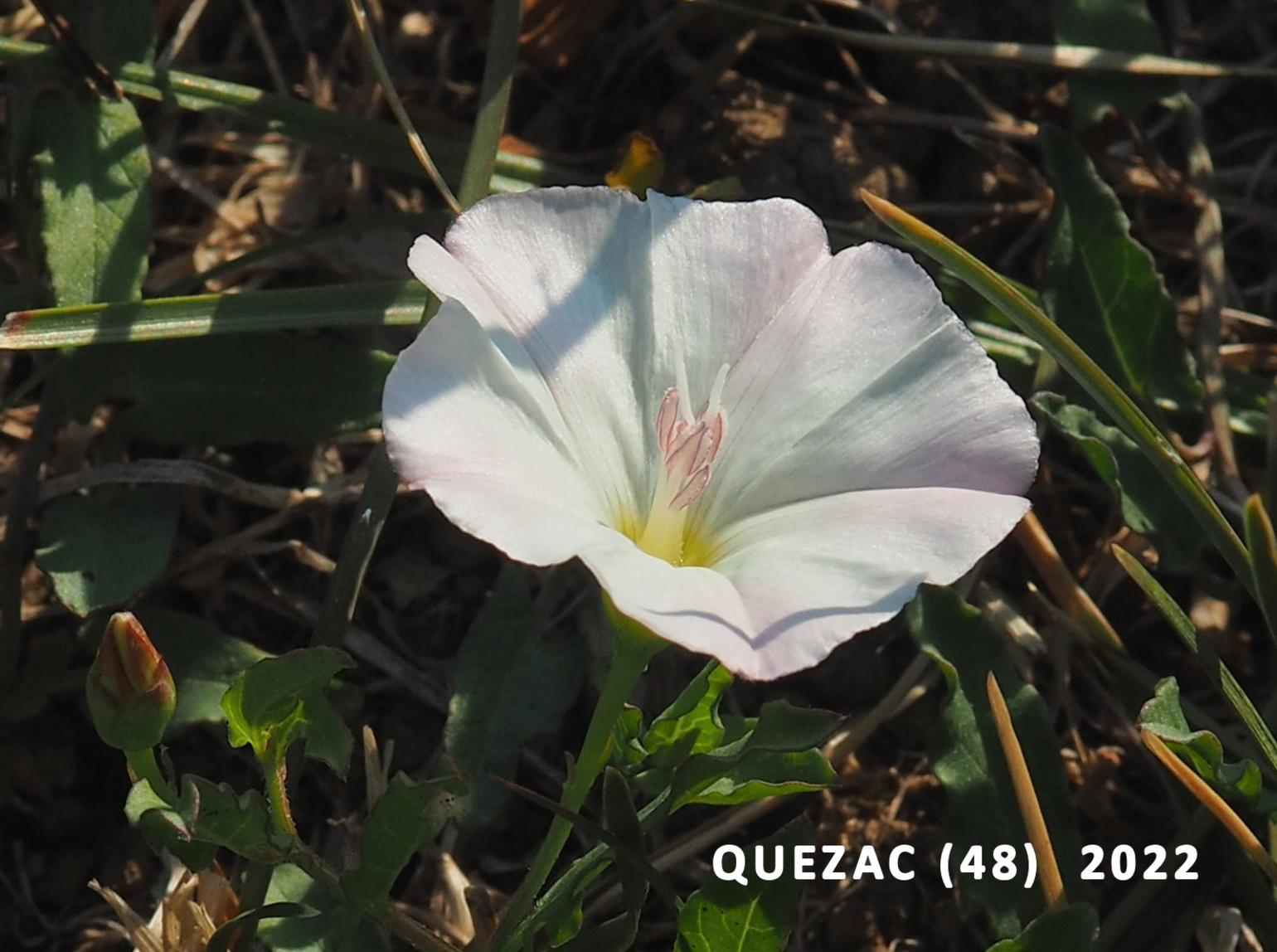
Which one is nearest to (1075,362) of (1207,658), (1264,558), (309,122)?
(1264,558)

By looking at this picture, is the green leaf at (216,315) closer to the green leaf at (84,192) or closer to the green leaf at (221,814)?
the green leaf at (84,192)

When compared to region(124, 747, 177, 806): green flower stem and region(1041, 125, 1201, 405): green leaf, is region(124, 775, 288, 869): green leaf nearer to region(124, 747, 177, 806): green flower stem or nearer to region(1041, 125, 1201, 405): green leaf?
region(124, 747, 177, 806): green flower stem

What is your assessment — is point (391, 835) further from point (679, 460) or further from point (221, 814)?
point (679, 460)

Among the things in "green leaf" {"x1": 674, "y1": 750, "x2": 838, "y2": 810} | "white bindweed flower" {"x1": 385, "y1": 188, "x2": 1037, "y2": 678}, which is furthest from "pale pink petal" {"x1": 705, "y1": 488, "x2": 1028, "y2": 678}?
"green leaf" {"x1": 674, "y1": 750, "x2": 838, "y2": 810}

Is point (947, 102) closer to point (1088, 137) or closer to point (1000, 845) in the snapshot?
point (1088, 137)

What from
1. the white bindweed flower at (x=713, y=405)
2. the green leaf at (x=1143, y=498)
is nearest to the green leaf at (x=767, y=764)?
the white bindweed flower at (x=713, y=405)

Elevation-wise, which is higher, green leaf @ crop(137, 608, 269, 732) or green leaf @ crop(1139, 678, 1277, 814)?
green leaf @ crop(1139, 678, 1277, 814)

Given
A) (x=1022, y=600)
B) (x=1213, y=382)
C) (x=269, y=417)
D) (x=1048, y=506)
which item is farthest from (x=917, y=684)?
(x=269, y=417)
